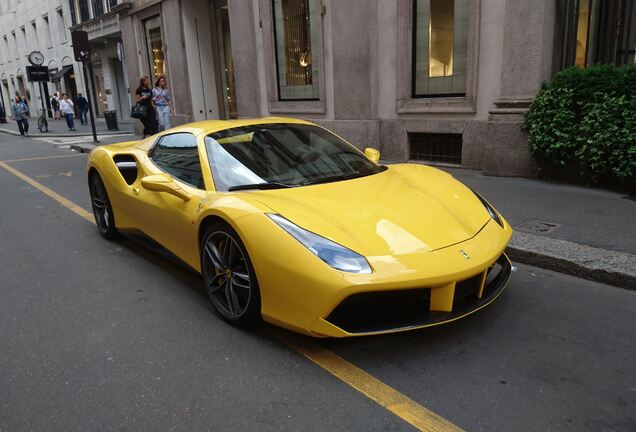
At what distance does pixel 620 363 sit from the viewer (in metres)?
2.75

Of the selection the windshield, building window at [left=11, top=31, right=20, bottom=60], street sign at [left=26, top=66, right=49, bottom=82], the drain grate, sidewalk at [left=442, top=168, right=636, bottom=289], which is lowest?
the drain grate

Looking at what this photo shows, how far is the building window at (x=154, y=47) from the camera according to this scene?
1769 centimetres

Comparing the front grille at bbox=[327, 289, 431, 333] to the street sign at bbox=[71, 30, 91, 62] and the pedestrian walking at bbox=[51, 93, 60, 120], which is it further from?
the pedestrian walking at bbox=[51, 93, 60, 120]

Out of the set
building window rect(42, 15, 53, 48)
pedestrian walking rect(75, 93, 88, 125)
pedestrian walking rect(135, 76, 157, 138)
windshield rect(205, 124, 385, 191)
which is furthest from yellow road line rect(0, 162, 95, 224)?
building window rect(42, 15, 53, 48)

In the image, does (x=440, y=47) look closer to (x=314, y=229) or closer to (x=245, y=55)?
(x=245, y=55)

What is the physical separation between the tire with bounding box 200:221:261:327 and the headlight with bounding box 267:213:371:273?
0.39 m

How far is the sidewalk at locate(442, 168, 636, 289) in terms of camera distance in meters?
3.99

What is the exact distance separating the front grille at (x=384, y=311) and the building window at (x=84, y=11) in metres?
30.5

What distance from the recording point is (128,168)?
4.86 metres

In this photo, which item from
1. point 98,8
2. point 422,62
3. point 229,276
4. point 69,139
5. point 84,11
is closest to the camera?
point 229,276

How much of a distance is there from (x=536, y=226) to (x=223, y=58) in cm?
1388

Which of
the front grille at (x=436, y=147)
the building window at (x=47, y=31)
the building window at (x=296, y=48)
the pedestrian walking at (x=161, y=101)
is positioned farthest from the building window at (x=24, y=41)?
the front grille at (x=436, y=147)

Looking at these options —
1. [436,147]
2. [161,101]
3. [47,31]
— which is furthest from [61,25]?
[436,147]

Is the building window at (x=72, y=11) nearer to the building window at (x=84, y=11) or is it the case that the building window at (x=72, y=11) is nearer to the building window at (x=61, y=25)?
the building window at (x=84, y=11)
